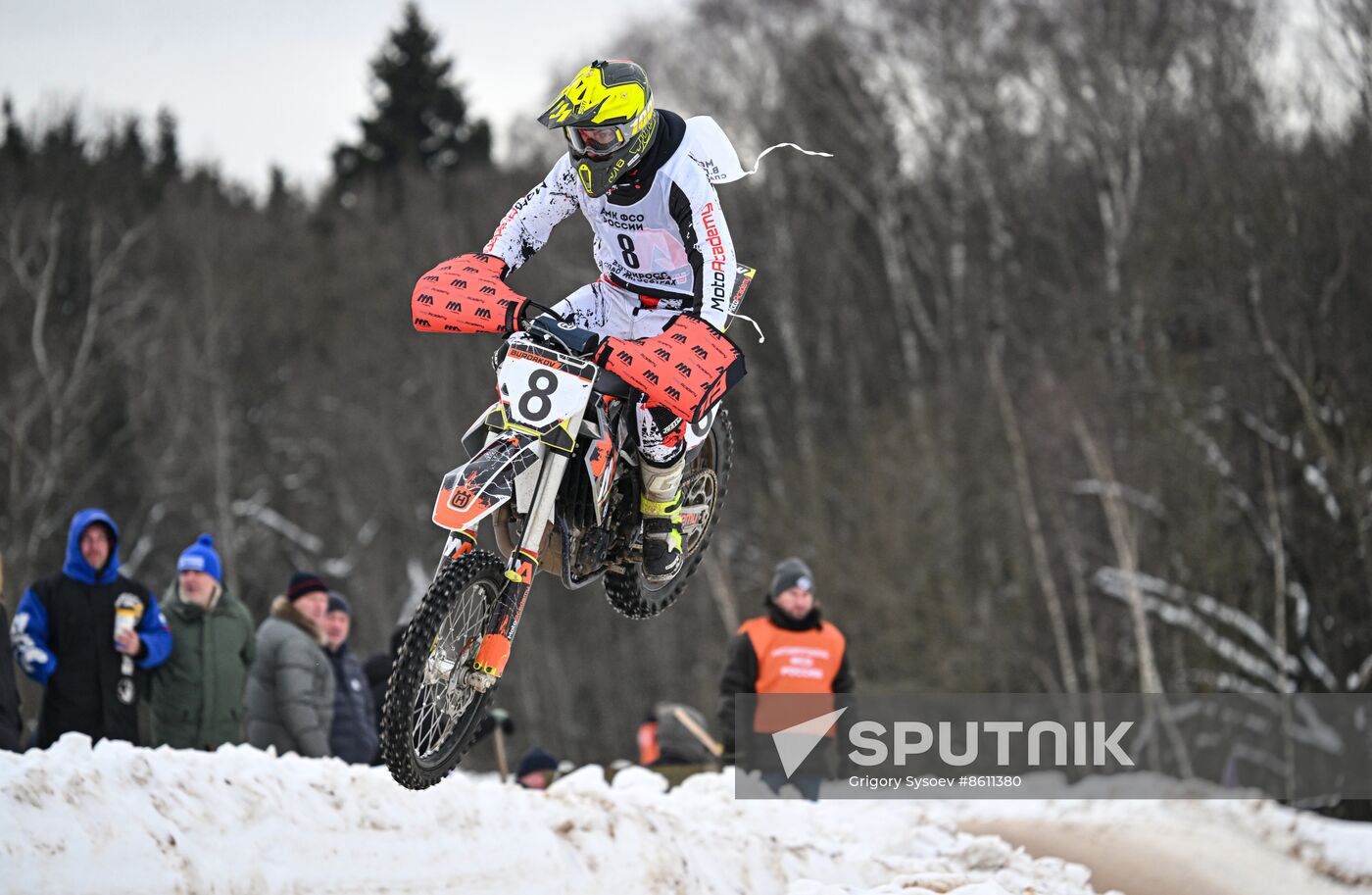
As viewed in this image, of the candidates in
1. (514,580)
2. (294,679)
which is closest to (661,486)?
(514,580)

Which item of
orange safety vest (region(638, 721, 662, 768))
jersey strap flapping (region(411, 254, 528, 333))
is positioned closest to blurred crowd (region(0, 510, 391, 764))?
jersey strap flapping (region(411, 254, 528, 333))

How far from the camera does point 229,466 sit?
3862cm

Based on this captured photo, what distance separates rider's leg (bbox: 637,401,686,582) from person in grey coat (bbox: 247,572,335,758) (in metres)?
2.41

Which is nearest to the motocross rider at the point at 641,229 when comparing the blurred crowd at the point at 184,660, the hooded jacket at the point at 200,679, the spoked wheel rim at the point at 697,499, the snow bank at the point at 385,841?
the spoked wheel rim at the point at 697,499

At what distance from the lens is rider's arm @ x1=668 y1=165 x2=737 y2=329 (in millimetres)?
7414

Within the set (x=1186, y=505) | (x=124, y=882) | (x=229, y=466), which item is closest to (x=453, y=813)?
(x=124, y=882)

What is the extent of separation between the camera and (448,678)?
6.72 meters

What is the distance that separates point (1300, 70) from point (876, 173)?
11311 millimetres

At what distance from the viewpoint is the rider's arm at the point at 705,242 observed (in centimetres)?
741

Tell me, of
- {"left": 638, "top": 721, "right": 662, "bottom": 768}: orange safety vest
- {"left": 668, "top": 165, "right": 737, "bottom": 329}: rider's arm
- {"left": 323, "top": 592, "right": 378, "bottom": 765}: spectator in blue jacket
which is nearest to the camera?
{"left": 668, "top": 165, "right": 737, "bottom": 329}: rider's arm

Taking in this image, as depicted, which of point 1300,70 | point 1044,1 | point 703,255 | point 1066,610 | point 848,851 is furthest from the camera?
point 1044,1

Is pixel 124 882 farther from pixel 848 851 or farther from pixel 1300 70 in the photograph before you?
pixel 1300 70

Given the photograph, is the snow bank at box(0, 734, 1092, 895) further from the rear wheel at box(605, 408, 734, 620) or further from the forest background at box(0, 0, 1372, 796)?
the forest background at box(0, 0, 1372, 796)

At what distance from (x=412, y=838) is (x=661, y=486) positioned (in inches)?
79.5
